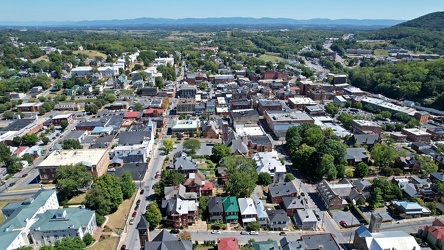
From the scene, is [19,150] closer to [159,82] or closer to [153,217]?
[153,217]

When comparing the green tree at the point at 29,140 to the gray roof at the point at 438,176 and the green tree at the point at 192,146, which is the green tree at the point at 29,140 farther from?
the gray roof at the point at 438,176

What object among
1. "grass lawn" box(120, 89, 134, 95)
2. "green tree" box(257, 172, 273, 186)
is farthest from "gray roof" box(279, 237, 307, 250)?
"grass lawn" box(120, 89, 134, 95)

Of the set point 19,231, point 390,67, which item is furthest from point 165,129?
point 390,67

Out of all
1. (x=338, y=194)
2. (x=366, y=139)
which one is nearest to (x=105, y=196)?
(x=338, y=194)

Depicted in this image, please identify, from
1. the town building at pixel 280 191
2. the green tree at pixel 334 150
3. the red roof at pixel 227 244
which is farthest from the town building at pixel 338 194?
the red roof at pixel 227 244

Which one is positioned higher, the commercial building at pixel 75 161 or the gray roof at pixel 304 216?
the commercial building at pixel 75 161

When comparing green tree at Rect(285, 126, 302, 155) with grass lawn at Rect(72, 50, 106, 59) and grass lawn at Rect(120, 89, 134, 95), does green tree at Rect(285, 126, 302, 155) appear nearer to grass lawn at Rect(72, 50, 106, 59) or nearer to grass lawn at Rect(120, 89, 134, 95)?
grass lawn at Rect(120, 89, 134, 95)

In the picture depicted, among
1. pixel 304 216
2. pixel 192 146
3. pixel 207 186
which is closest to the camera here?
pixel 304 216
